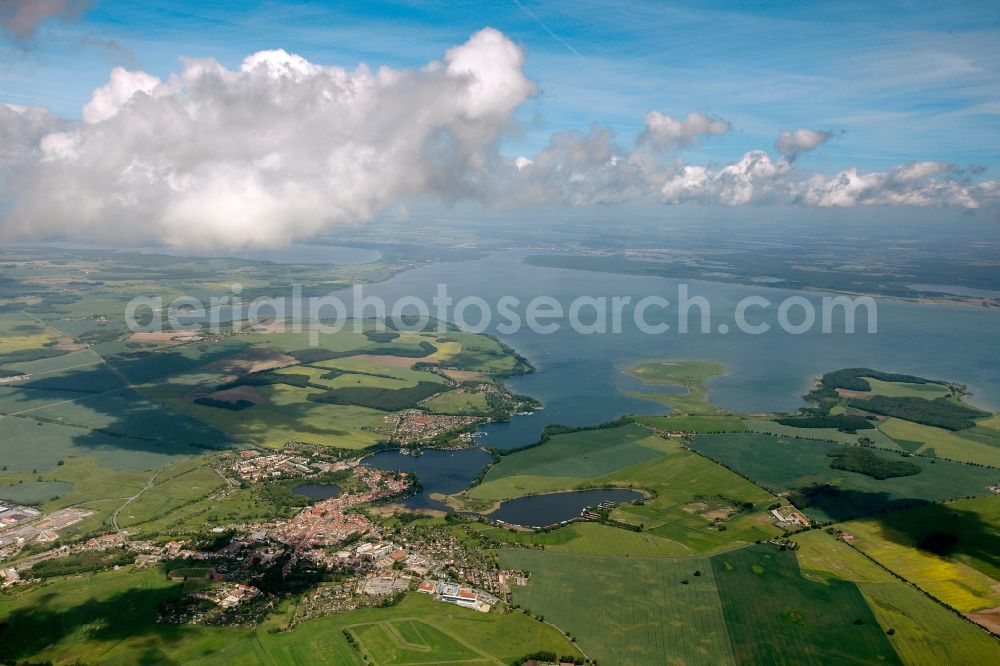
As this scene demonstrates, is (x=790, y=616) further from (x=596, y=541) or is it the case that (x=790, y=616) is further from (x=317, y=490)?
(x=317, y=490)

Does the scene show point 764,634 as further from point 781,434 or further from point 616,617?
point 781,434

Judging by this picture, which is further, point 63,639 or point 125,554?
point 125,554

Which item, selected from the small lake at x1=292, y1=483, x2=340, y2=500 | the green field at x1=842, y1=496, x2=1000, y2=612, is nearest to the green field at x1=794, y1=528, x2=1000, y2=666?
the green field at x1=842, y1=496, x2=1000, y2=612

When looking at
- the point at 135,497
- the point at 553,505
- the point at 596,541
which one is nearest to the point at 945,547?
the point at 596,541

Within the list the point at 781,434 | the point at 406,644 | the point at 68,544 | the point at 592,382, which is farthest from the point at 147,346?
the point at 781,434

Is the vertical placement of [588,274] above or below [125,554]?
above

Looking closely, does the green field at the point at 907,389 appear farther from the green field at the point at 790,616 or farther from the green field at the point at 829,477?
the green field at the point at 790,616
